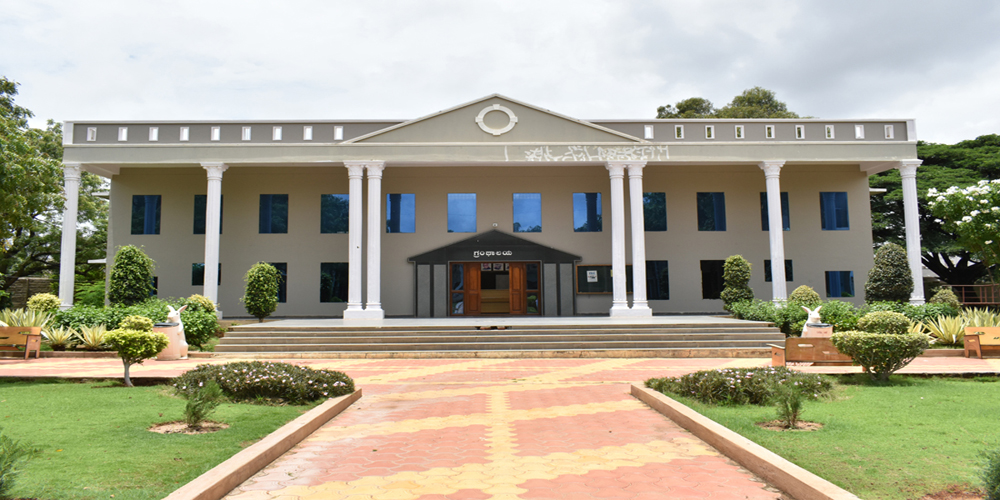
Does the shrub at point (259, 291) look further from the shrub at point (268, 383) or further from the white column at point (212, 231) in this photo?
the shrub at point (268, 383)

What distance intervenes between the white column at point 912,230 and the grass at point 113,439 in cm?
2037

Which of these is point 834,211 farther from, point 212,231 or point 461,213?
point 212,231

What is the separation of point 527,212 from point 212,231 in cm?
1107

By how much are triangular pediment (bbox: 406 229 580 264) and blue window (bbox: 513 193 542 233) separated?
0.67m

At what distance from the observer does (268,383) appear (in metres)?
8.14

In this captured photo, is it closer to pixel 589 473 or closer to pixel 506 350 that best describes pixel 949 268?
pixel 506 350

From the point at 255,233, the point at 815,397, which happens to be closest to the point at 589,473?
the point at 815,397

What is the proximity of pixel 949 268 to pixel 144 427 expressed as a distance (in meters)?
39.4

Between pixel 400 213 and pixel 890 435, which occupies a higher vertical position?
pixel 400 213

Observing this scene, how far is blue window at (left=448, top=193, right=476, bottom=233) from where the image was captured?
23.7 metres

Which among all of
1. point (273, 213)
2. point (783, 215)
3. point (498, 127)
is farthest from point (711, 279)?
point (273, 213)

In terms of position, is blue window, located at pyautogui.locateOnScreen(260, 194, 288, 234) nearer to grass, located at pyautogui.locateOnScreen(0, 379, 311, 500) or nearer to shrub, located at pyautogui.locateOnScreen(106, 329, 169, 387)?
shrub, located at pyautogui.locateOnScreen(106, 329, 169, 387)

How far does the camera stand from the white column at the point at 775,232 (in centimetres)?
2067

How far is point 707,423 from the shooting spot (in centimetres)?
643
